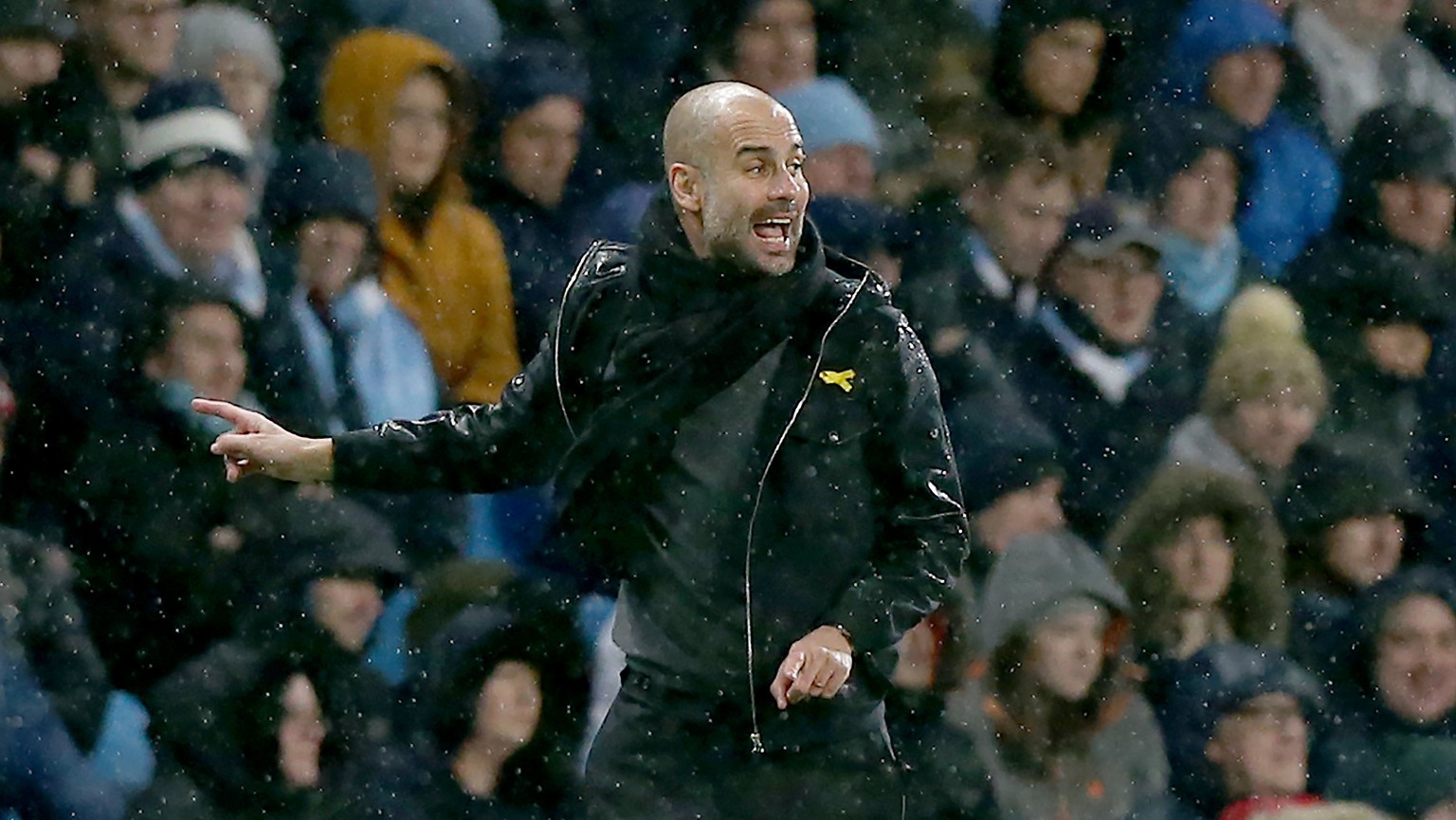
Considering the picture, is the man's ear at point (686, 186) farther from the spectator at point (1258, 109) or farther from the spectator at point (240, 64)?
the spectator at point (1258, 109)

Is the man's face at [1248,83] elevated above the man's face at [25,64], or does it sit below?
below

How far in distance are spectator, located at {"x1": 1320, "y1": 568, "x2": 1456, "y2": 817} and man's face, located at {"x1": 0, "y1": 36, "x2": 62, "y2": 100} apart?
3.13m

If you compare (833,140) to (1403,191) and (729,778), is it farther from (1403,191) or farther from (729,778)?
(729,778)

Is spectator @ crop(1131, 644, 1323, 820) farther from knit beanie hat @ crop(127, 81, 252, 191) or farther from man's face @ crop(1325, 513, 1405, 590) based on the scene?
knit beanie hat @ crop(127, 81, 252, 191)

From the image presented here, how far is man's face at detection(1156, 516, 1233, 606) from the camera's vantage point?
6641mm

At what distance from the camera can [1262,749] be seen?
650 cm

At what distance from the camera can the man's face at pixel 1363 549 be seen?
22.5 feet

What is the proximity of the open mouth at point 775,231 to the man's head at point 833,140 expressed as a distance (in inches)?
86.8

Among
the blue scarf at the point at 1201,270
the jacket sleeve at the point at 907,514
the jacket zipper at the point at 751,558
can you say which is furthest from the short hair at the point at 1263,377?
the jacket zipper at the point at 751,558

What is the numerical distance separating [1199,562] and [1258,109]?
1.23m

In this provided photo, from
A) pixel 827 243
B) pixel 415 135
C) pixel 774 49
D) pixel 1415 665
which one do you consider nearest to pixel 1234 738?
pixel 1415 665

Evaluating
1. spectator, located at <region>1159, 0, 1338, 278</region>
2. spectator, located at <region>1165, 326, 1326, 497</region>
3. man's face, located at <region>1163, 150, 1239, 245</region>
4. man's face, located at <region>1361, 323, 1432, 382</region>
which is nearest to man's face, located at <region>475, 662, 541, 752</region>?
spectator, located at <region>1165, 326, 1326, 497</region>

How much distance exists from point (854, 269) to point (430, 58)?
2.11 metres

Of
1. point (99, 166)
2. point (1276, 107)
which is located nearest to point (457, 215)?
point (99, 166)
